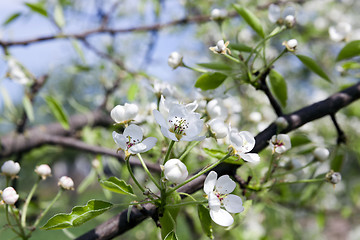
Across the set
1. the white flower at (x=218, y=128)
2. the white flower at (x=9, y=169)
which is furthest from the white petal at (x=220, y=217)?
A: the white flower at (x=9, y=169)

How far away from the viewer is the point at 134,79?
128 cm

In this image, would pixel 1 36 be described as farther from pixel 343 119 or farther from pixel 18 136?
pixel 343 119

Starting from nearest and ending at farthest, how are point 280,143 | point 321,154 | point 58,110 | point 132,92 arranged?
point 280,143 → point 321,154 → point 58,110 → point 132,92

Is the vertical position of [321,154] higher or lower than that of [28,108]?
lower

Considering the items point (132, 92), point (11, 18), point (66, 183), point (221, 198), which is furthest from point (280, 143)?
point (11, 18)

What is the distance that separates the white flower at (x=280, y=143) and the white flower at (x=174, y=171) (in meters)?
0.17

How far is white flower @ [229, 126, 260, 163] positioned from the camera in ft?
1.38

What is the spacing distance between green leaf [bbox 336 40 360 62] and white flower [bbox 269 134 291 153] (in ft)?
0.86

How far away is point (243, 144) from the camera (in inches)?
17.4

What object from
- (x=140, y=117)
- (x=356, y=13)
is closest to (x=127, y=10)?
(x=140, y=117)

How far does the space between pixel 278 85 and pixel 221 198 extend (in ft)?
0.90

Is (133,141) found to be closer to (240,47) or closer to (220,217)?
(220,217)

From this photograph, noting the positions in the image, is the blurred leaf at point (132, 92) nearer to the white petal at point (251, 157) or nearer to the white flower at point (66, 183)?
the white flower at point (66, 183)

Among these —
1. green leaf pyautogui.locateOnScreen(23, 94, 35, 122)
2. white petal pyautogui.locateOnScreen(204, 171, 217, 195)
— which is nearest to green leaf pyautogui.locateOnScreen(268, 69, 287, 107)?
white petal pyautogui.locateOnScreen(204, 171, 217, 195)
